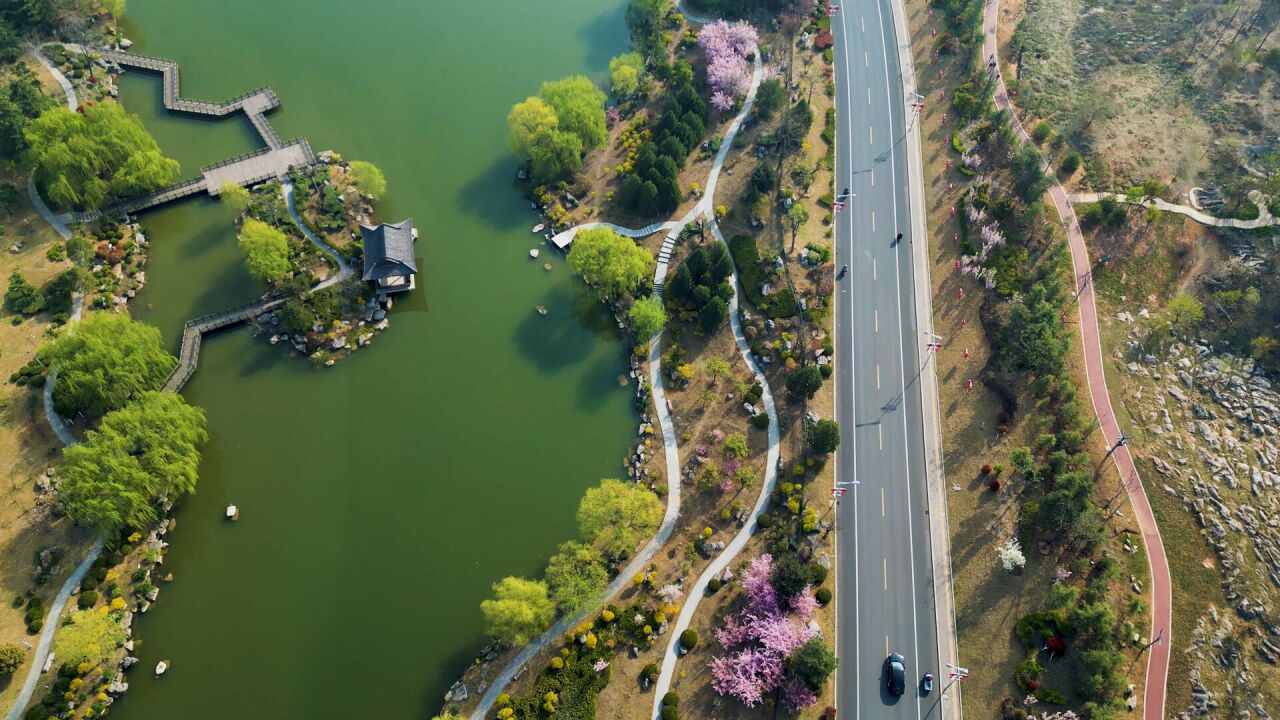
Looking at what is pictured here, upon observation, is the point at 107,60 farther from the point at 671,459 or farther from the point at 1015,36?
the point at 1015,36

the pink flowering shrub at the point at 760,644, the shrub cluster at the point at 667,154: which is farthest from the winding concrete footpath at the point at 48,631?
the shrub cluster at the point at 667,154

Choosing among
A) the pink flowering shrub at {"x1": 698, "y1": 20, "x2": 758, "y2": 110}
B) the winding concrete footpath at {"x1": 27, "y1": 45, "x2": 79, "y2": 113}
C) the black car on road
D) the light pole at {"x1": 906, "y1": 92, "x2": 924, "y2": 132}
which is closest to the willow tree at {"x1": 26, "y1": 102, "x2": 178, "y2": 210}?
the winding concrete footpath at {"x1": 27, "y1": 45, "x2": 79, "y2": 113}

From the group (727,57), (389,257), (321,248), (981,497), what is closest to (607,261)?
(389,257)

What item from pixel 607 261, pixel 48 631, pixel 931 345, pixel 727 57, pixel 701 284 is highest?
pixel 727 57

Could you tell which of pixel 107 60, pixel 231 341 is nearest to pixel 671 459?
pixel 231 341

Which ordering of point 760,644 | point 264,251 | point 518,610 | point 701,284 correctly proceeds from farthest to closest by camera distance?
point 701,284 < point 264,251 < point 760,644 < point 518,610

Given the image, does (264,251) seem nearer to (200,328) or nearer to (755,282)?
(200,328)

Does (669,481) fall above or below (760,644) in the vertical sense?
above
